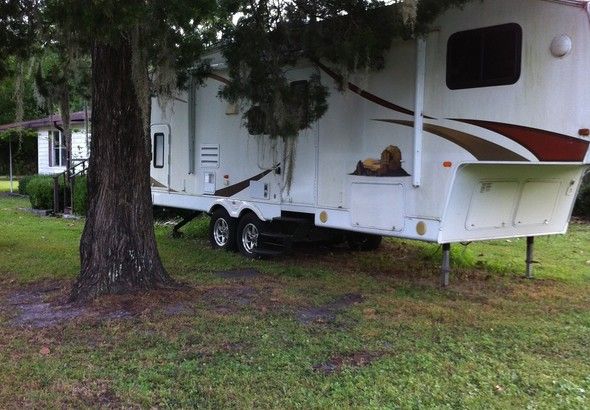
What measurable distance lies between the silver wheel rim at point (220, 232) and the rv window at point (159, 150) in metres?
1.89

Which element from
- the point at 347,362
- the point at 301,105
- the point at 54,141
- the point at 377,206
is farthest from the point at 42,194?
the point at 347,362

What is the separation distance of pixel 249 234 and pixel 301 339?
459cm

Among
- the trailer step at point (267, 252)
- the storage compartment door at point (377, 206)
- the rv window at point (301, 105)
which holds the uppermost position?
the rv window at point (301, 105)

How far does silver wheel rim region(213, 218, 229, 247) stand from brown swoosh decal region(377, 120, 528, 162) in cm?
457

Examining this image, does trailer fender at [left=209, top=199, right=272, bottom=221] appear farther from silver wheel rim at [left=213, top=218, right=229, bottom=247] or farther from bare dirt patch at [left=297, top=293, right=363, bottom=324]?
bare dirt patch at [left=297, top=293, right=363, bottom=324]

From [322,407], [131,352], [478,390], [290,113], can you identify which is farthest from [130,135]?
[478,390]

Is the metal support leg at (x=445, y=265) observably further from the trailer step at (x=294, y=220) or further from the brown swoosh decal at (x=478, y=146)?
the trailer step at (x=294, y=220)

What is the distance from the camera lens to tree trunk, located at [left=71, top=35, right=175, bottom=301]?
6117 mm

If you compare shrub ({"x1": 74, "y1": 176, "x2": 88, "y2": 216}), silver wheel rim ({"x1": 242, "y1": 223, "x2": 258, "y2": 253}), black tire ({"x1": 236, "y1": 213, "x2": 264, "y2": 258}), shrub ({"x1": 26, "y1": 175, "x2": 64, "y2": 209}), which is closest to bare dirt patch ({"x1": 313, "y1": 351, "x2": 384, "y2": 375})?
black tire ({"x1": 236, "y1": 213, "x2": 264, "y2": 258})

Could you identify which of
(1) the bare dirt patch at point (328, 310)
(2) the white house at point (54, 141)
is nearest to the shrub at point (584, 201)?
(1) the bare dirt patch at point (328, 310)

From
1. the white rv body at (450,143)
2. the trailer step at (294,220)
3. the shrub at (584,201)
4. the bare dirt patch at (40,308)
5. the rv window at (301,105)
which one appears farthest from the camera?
the shrub at (584,201)

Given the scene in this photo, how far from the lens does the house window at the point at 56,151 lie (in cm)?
2519

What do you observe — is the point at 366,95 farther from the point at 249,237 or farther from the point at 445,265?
the point at 249,237

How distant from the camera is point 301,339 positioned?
5.07 metres
